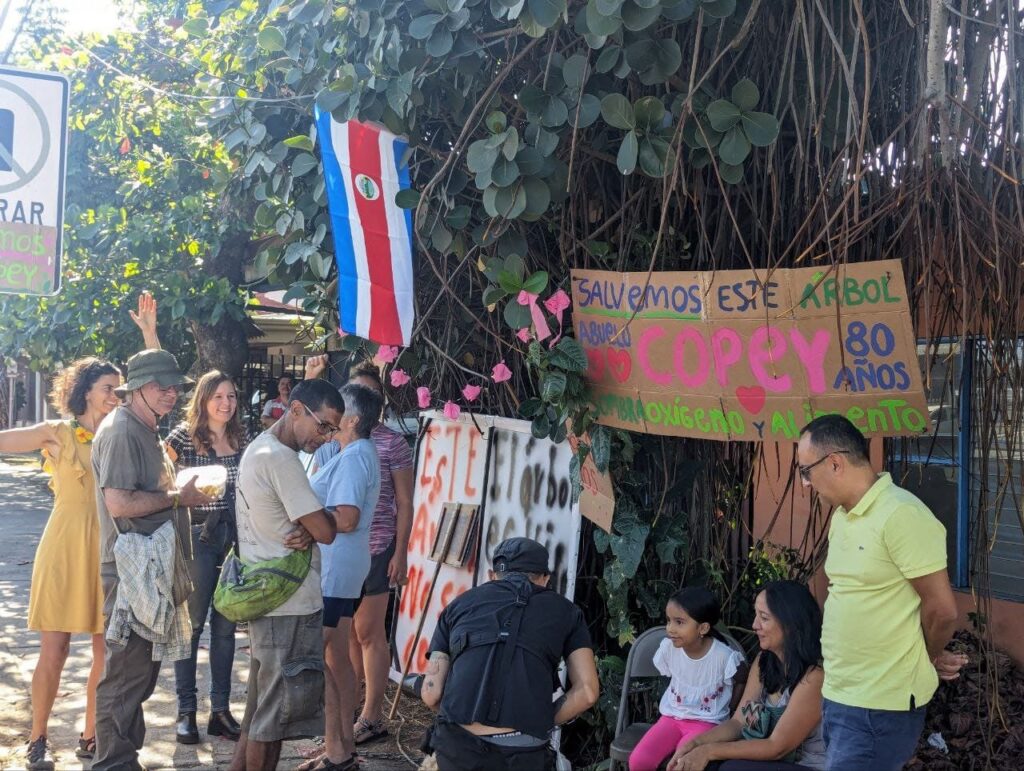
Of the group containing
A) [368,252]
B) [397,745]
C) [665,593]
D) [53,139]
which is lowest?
[397,745]

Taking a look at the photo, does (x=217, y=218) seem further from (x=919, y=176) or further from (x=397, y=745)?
(x=919, y=176)

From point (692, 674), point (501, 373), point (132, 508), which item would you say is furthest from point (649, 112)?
point (132, 508)

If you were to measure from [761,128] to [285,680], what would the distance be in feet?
8.75

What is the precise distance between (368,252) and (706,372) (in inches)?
65.3

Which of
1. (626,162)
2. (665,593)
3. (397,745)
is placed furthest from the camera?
(397,745)

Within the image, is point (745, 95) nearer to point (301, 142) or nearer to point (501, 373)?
point (501, 373)

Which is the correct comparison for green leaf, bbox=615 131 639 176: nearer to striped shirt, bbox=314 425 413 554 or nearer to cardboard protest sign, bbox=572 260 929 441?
cardboard protest sign, bbox=572 260 929 441

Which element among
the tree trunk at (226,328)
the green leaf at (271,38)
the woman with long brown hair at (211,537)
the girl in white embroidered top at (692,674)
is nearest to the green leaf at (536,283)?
the girl in white embroidered top at (692,674)

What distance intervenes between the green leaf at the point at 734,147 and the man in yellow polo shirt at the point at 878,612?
1.02m

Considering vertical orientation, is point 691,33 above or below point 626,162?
above

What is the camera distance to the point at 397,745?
513cm

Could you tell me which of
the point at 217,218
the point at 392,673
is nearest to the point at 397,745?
the point at 392,673

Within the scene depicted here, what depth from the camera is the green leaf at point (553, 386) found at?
167 inches

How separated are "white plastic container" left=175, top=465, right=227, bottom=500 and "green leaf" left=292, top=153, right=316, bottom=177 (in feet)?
4.77
